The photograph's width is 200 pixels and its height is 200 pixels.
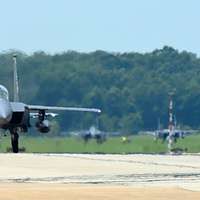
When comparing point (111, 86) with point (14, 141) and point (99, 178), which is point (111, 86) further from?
point (99, 178)

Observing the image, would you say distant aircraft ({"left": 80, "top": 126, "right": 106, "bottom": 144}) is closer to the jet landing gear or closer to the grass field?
the grass field

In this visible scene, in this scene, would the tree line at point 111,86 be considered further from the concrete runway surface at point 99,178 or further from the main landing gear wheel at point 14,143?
the concrete runway surface at point 99,178

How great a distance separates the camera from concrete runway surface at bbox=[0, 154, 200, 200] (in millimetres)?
17817

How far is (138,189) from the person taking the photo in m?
19.0

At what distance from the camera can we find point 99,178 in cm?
2270

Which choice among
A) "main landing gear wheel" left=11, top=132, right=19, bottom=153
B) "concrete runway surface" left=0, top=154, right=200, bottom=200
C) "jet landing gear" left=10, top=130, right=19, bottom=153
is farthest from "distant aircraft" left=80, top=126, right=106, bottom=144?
"concrete runway surface" left=0, top=154, right=200, bottom=200

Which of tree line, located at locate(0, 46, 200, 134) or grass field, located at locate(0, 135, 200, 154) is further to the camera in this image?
tree line, located at locate(0, 46, 200, 134)

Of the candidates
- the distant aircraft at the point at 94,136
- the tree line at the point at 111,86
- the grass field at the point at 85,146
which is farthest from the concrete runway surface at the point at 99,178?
the tree line at the point at 111,86

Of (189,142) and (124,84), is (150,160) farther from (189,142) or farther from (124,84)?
(124,84)

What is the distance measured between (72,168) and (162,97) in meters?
61.7

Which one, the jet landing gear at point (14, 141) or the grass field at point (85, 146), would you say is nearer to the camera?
the jet landing gear at point (14, 141)

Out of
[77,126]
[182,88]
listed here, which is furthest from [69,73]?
[182,88]

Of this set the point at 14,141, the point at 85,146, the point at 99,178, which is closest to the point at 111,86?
the point at 85,146

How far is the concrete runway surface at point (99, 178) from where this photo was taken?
1782 cm
